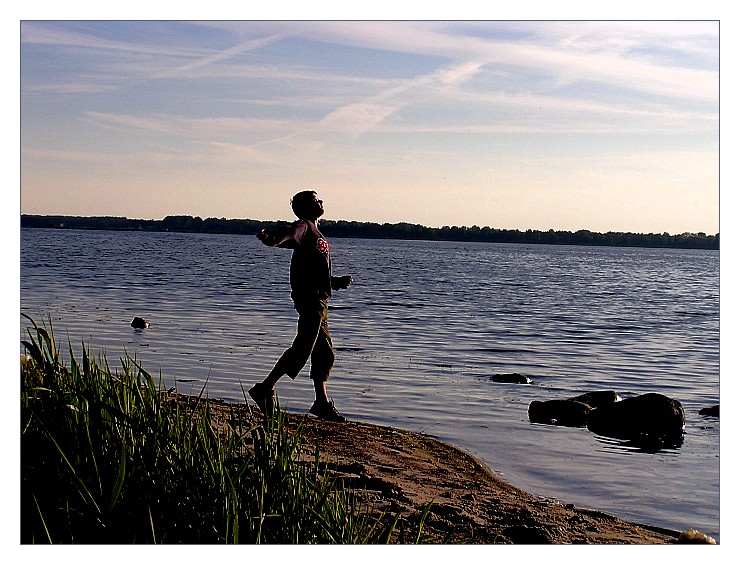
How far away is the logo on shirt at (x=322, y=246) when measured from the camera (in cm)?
702

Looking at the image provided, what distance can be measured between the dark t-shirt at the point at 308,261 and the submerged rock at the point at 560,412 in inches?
124

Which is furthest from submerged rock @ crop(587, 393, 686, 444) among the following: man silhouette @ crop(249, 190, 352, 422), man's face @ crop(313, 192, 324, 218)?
man's face @ crop(313, 192, 324, 218)

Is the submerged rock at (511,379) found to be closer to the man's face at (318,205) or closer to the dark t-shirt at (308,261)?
the dark t-shirt at (308,261)

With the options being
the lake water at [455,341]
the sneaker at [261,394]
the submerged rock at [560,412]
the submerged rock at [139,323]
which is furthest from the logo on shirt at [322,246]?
the submerged rock at [139,323]

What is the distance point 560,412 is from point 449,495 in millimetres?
3444

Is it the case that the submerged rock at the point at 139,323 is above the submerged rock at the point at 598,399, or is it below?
above

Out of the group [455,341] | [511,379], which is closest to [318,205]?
[511,379]

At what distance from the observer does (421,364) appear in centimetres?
1285

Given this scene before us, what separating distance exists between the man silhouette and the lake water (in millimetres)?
990

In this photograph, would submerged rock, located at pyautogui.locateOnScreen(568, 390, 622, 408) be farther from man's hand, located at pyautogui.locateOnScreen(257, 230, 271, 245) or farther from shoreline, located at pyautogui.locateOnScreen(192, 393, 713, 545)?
man's hand, located at pyautogui.locateOnScreen(257, 230, 271, 245)

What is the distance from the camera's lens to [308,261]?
23.3 feet

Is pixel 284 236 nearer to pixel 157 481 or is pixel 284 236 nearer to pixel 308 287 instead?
pixel 308 287
